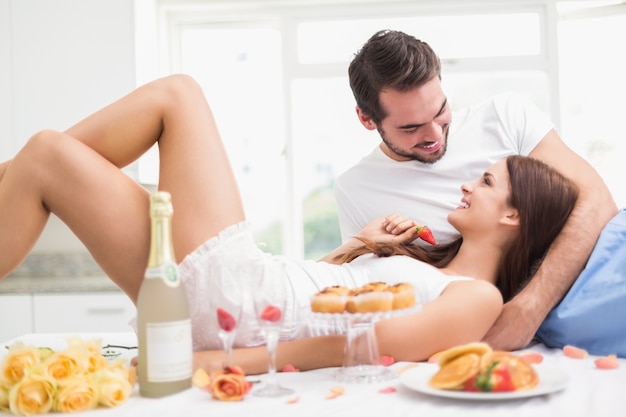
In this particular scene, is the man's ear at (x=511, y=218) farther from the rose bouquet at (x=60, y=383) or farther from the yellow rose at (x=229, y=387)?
the rose bouquet at (x=60, y=383)

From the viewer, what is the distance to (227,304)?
4.91 feet

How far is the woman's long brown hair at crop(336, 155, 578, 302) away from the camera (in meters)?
1.92

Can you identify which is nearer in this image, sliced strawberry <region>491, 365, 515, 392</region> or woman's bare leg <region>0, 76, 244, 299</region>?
sliced strawberry <region>491, 365, 515, 392</region>

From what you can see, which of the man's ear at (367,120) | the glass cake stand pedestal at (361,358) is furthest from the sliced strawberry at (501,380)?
the man's ear at (367,120)

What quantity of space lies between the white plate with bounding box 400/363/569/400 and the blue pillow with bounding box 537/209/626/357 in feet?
1.30

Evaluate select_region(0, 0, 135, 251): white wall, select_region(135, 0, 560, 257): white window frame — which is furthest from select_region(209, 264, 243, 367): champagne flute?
select_region(135, 0, 560, 257): white window frame

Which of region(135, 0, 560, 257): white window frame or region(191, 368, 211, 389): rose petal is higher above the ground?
region(135, 0, 560, 257): white window frame

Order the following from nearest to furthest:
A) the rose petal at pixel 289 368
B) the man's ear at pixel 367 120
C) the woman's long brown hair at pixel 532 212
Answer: the rose petal at pixel 289 368, the woman's long brown hair at pixel 532 212, the man's ear at pixel 367 120

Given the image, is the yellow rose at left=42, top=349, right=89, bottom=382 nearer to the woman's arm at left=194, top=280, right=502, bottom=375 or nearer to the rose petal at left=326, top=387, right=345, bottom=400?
the woman's arm at left=194, top=280, right=502, bottom=375

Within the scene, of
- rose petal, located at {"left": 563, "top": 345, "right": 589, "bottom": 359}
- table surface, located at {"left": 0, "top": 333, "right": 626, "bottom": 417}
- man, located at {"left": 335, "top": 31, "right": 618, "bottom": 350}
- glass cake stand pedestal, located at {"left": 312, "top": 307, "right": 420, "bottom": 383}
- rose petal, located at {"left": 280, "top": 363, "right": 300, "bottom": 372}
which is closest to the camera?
table surface, located at {"left": 0, "top": 333, "right": 626, "bottom": 417}

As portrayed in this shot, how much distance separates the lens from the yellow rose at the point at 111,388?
1.25 metres

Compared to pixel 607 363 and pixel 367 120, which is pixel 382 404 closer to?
pixel 607 363

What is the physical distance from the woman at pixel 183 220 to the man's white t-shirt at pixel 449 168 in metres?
0.54

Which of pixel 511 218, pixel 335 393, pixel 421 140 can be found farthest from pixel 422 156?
pixel 335 393
